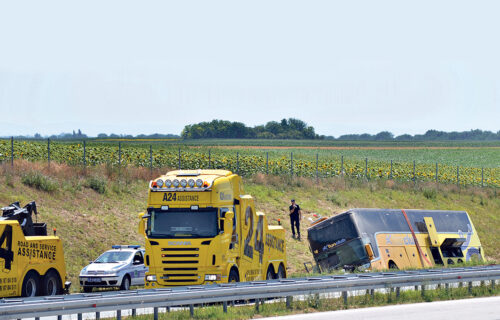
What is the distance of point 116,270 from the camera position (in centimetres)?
2775

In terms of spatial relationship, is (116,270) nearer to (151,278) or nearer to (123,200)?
(151,278)

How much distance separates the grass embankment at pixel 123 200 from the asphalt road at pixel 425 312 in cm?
1240

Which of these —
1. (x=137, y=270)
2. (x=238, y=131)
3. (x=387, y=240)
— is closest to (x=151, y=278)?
(x=137, y=270)

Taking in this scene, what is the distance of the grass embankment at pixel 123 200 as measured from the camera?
33.9m

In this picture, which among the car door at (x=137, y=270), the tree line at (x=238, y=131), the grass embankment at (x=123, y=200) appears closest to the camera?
the car door at (x=137, y=270)

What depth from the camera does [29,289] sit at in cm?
2139

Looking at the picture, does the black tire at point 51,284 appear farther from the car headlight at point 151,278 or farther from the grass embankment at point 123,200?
the grass embankment at point 123,200

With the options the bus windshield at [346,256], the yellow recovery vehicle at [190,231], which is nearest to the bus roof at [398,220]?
the bus windshield at [346,256]

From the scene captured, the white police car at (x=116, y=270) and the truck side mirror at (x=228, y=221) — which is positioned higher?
the truck side mirror at (x=228, y=221)

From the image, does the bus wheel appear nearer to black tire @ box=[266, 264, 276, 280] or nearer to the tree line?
A: black tire @ box=[266, 264, 276, 280]

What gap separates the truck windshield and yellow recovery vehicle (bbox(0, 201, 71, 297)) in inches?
138

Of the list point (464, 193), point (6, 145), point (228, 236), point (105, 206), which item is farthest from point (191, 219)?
point (464, 193)

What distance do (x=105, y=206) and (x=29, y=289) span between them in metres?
16.5

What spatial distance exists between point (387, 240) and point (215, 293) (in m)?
14.2
